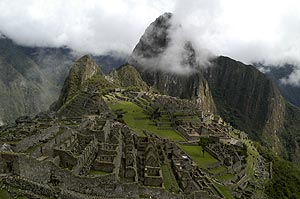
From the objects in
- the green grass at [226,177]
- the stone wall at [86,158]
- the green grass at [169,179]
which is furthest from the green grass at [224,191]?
the stone wall at [86,158]

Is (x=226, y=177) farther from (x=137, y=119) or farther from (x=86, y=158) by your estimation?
(x=137, y=119)

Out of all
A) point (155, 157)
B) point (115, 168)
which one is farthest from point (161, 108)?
point (115, 168)

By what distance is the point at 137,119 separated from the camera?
9538cm

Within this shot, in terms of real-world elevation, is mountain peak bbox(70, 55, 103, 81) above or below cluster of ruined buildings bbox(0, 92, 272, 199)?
above

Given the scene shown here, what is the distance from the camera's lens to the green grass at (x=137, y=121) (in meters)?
83.2

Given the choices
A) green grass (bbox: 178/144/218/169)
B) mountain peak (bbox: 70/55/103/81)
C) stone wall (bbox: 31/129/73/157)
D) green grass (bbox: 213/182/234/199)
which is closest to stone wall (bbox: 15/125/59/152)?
stone wall (bbox: 31/129/73/157)

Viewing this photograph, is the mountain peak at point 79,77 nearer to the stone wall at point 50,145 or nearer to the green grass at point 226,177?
the green grass at point 226,177

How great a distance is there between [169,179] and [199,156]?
1106 inches

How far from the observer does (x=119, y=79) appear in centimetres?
19350

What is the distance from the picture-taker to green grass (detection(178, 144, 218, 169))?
200 feet

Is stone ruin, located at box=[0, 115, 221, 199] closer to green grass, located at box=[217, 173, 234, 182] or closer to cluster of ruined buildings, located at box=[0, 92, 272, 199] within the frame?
cluster of ruined buildings, located at box=[0, 92, 272, 199]

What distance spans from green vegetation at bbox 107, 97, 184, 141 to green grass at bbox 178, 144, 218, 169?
7.93 meters

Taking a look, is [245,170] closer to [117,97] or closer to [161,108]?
[161,108]

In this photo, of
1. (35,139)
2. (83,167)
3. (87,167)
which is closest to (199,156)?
(87,167)
